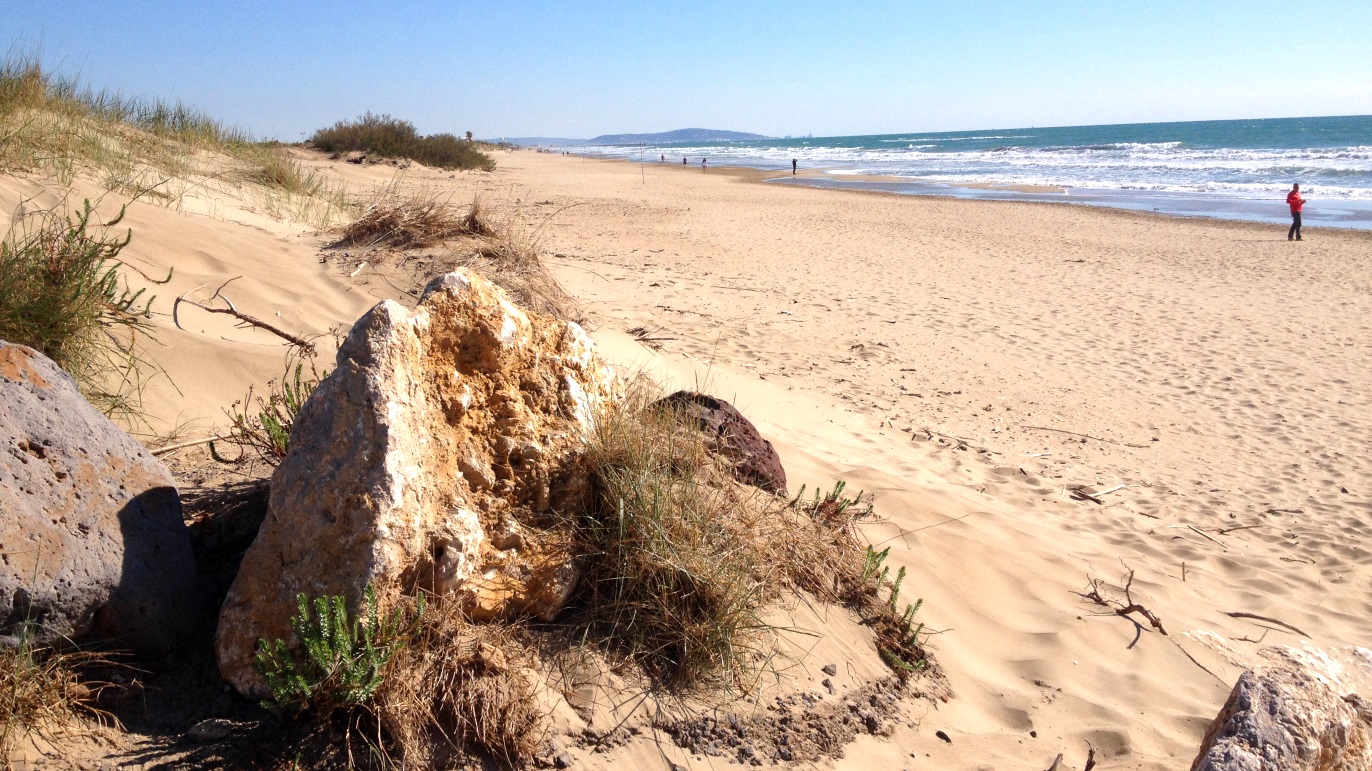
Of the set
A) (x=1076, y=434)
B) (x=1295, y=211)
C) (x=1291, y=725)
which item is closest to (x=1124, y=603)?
(x=1291, y=725)

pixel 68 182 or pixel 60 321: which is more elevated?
pixel 68 182

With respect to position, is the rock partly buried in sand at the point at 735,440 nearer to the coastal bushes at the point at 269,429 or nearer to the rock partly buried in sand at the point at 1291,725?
the coastal bushes at the point at 269,429

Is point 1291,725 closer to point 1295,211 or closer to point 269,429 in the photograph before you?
point 269,429

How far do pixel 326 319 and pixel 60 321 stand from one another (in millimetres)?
2528

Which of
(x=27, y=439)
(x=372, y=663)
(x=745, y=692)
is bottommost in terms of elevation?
(x=745, y=692)

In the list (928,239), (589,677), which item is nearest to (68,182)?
(589,677)

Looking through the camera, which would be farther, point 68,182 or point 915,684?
point 68,182

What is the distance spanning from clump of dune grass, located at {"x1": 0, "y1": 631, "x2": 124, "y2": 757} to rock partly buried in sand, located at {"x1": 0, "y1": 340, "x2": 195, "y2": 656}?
6 cm

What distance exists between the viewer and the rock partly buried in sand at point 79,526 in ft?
7.17

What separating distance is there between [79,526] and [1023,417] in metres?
6.78

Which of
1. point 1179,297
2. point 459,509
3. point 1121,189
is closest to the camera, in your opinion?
point 459,509

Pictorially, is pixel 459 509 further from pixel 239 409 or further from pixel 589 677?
pixel 239 409

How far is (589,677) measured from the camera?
2.72m

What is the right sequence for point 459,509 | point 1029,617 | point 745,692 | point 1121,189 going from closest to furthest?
point 459,509, point 745,692, point 1029,617, point 1121,189
